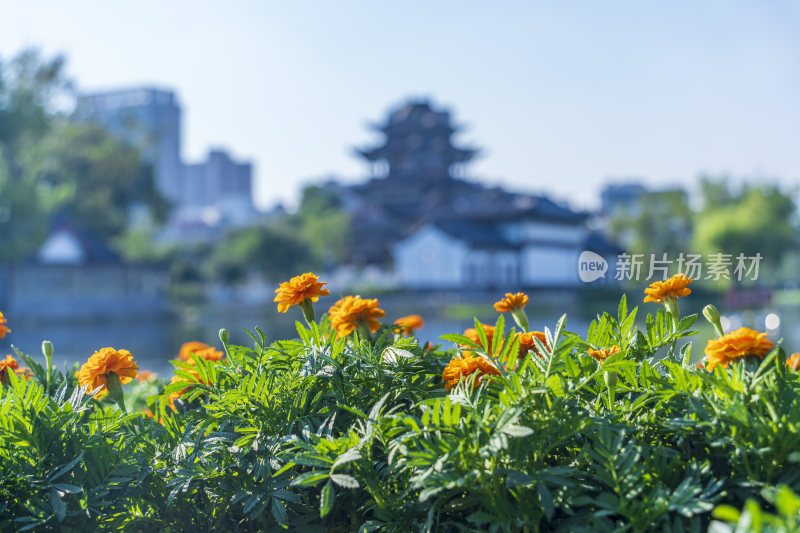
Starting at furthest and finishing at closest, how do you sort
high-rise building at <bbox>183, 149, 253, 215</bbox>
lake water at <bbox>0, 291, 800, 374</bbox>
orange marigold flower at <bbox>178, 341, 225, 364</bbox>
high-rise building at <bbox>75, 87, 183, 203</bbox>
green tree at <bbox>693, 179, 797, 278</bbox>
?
high-rise building at <bbox>75, 87, 183, 203</bbox> → high-rise building at <bbox>183, 149, 253, 215</bbox> → green tree at <bbox>693, 179, 797, 278</bbox> → lake water at <bbox>0, 291, 800, 374</bbox> → orange marigold flower at <bbox>178, 341, 225, 364</bbox>

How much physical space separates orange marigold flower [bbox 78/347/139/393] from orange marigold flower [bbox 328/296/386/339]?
48 cm

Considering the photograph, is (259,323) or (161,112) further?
(161,112)

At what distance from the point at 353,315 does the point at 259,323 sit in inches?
804

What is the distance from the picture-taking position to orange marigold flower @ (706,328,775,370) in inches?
54.8

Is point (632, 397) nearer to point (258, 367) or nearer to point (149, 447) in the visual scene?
point (258, 367)

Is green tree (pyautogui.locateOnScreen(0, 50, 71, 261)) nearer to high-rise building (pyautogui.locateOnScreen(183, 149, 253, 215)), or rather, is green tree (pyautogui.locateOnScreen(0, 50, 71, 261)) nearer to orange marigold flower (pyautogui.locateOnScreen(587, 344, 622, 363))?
orange marigold flower (pyautogui.locateOnScreen(587, 344, 622, 363))

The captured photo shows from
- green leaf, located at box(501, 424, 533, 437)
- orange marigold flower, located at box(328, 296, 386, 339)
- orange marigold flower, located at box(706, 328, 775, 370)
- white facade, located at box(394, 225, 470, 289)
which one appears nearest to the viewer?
green leaf, located at box(501, 424, 533, 437)

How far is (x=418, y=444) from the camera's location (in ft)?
4.42

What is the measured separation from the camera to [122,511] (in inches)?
59.3

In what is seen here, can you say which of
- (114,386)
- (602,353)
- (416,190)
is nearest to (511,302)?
(602,353)

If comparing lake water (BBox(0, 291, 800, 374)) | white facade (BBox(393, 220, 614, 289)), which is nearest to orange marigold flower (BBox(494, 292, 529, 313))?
lake water (BBox(0, 291, 800, 374))

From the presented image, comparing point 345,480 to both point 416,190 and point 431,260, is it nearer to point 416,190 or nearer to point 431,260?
point 431,260

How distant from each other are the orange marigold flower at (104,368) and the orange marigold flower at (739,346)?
1236 mm

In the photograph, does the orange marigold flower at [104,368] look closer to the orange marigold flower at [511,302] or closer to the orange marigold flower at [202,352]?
the orange marigold flower at [202,352]
